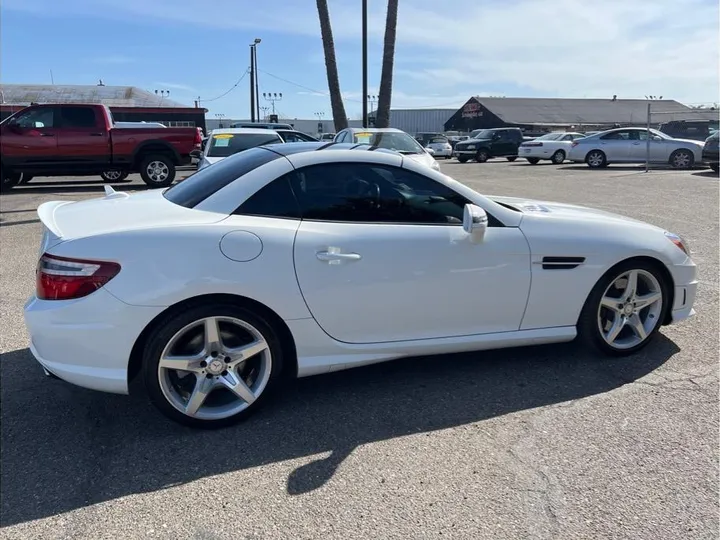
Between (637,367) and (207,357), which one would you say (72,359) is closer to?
(207,357)

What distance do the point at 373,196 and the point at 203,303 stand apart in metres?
1.17

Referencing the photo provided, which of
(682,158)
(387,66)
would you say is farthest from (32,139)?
(682,158)

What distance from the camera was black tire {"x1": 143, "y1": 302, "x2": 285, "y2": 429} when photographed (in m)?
2.87

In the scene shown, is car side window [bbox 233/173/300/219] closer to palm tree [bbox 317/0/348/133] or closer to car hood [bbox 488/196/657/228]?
car hood [bbox 488/196/657/228]

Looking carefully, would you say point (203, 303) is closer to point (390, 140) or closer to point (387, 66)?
point (390, 140)

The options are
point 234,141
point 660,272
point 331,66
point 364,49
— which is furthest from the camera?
point 364,49

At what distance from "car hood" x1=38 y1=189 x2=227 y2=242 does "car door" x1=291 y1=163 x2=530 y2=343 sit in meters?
0.60

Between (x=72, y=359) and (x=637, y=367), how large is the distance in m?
3.44

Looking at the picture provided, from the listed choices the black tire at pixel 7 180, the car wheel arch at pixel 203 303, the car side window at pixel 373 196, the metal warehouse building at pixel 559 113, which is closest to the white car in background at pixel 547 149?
the black tire at pixel 7 180

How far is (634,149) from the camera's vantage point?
21266 mm

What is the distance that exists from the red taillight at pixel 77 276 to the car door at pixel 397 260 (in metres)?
0.96

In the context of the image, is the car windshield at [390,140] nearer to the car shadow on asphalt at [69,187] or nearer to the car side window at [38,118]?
the car shadow on asphalt at [69,187]

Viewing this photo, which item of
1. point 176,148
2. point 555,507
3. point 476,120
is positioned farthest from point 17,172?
point 476,120

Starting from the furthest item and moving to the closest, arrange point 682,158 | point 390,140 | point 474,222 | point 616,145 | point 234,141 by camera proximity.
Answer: point 616,145, point 682,158, point 390,140, point 234,141, point 474,222
